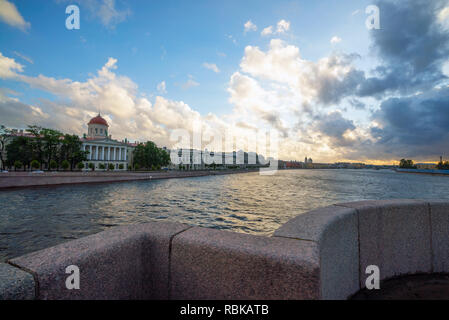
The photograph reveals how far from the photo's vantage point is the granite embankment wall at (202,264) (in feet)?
4.44

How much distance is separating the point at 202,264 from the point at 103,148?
88063 millimetres

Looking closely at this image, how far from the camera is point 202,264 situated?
1.76m

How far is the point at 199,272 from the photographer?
1756 mm

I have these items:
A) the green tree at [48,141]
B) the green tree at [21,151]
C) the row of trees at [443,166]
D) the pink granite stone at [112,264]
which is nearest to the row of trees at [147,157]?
the green tree at [48,141]

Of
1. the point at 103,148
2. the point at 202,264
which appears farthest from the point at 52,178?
the point at 103,148

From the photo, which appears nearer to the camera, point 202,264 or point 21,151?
point 202,264

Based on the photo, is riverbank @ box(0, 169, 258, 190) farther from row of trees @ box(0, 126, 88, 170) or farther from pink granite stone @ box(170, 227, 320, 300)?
pink granite stone @ box(170, 227, 320, 300)

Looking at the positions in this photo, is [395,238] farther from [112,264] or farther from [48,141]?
[48,141]

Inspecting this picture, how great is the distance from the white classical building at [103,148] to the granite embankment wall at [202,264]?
274ft

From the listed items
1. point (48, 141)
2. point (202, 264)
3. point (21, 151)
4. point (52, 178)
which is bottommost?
point (52, 178)

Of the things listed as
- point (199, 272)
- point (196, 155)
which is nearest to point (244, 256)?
point (199, 272)

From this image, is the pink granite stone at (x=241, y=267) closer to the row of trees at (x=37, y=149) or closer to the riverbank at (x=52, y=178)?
the riverbank at (x=52, y=178)

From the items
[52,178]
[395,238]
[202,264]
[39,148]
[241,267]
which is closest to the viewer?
[241,267]

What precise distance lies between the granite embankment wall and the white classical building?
83.5 meters
